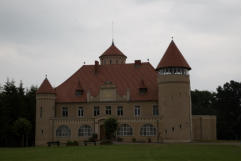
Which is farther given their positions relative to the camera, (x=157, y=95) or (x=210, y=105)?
(x=210, y=105)

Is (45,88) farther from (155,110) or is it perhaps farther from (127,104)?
(155,110)

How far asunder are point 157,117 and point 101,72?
12.3 metres

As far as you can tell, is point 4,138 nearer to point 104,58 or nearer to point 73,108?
point 73,108

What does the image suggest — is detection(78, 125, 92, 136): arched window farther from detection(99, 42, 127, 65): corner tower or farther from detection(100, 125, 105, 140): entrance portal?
detection(99, 42, 127, 65): corner tower

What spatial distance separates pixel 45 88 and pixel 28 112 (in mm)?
8111

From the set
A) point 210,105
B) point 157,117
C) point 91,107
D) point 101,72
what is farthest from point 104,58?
point 210,105

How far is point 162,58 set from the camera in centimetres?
5634

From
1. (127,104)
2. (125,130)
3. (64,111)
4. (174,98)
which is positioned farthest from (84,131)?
(174,98)

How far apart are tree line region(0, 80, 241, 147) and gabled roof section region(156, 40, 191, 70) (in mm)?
19928

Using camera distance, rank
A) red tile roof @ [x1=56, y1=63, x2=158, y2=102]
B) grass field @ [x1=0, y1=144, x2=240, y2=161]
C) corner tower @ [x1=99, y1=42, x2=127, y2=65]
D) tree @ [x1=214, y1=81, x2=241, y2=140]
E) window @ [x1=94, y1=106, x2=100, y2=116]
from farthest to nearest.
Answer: tree @ [x1=214, y1=81, x2=241, y2=140] < corner tower @ [x1=99, y1=42, x2=127, y2=65] < window @ [x1=94, y1=106, x2=100, y2=116] < red tile roof @ [x1=56, y1=63, x2=158, y2=102] < grass field @ [x1=0, y1=144, x2=240, y2=161]

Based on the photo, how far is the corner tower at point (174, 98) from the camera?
54250 millimetres

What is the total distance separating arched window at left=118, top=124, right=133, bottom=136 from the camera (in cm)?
5684


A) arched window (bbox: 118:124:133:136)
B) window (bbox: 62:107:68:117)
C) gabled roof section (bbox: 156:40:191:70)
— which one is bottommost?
arched window (bbox: 118:124:133:136)

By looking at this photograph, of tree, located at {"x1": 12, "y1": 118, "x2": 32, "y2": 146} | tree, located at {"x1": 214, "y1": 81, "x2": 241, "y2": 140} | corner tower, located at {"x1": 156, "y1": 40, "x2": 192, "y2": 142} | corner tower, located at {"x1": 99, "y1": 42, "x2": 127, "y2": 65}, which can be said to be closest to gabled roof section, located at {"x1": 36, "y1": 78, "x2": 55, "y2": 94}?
tree, located at {"x1": 12, "y1": 118, "x2": 32, "y2": 146}
